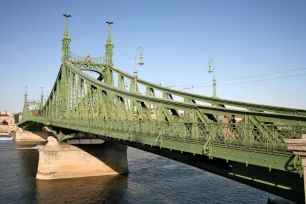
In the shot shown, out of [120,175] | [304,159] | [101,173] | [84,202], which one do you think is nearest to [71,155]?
[101,173]

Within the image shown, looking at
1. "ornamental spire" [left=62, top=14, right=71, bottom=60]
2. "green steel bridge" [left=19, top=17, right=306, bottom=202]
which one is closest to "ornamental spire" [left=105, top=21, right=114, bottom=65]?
"ornamental spire" [left=62, top=14, right=71, bottom=60]

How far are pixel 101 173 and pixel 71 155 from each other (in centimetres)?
494

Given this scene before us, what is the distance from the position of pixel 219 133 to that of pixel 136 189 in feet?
76.0

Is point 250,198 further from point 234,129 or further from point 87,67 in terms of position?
point 87,67

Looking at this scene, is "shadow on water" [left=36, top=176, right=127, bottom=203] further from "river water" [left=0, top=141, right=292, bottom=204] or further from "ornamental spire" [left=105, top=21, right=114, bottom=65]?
"ornamental spire" [left=105, top=21, right=114, bottom=65]

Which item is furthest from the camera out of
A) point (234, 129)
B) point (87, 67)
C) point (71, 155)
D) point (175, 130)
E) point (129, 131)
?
point (87, 67)

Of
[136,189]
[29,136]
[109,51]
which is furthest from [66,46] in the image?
[29,136]

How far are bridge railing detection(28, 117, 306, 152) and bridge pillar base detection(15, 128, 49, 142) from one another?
320ft

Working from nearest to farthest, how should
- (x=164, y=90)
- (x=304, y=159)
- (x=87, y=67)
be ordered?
(x=304, y=159)
(x=164, y=90)
(x=87, y=67)

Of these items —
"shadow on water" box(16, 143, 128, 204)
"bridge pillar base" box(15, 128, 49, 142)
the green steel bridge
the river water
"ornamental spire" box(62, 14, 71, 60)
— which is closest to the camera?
the green steel bridge

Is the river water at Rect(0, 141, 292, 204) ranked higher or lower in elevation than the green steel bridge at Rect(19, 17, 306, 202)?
lower

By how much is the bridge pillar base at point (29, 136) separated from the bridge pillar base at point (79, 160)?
239 ft

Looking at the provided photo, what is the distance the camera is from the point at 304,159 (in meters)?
9.70

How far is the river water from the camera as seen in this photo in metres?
30.2
